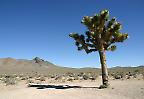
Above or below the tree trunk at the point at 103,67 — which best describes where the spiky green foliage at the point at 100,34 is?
above

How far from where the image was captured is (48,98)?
16.0 m

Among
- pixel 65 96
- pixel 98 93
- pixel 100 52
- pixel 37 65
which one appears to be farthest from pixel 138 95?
pixel 37 65

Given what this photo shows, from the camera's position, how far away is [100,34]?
20703 mm

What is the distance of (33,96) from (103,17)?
744 centimetres

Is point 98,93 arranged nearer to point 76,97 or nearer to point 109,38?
point 76,97

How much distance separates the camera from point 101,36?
20.9 meters

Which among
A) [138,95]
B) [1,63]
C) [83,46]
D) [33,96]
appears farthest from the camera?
[1,63]

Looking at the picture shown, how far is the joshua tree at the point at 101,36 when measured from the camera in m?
19.9

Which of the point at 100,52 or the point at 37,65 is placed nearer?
the point at 100,52

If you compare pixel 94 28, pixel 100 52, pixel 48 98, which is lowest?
pixel 48 98

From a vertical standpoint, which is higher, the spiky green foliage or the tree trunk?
the spiky green foliage

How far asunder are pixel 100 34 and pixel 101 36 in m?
0.29

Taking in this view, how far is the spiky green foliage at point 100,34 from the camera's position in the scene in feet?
65.2

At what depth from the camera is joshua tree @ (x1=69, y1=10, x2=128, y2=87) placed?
1988 cm
